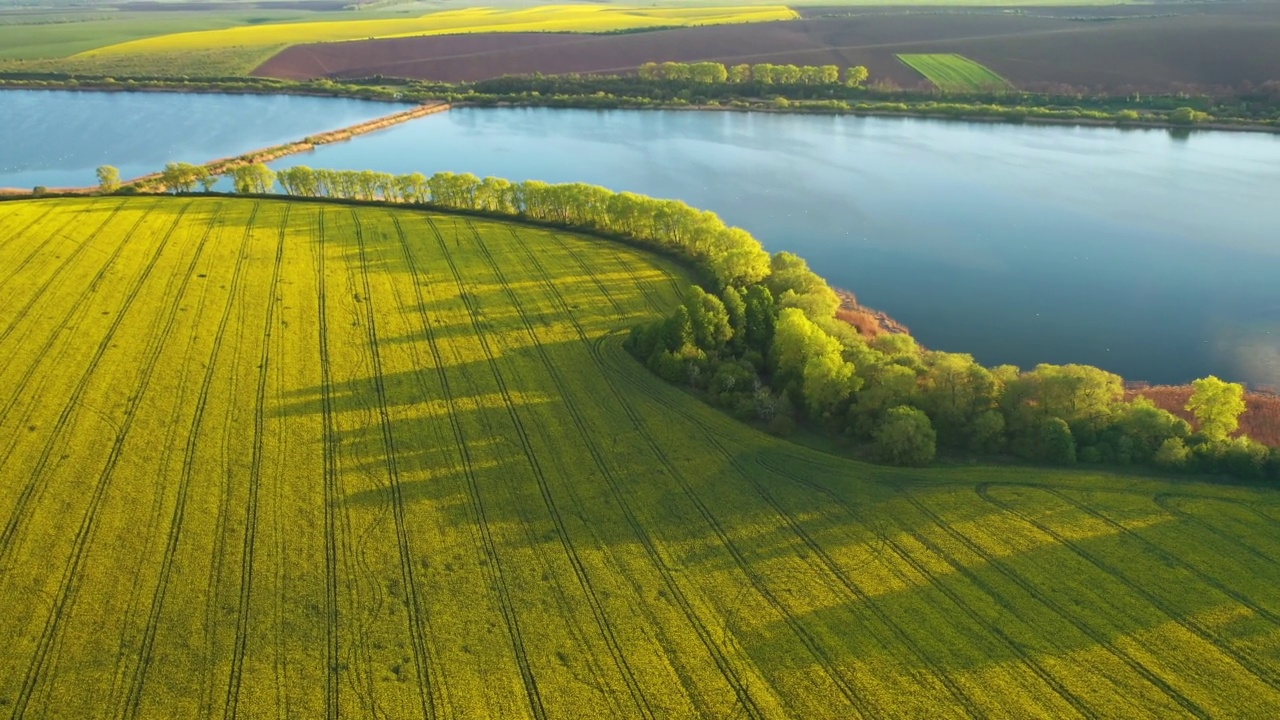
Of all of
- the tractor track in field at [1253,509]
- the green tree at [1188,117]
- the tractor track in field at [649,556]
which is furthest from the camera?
the green tree at [1188,117]

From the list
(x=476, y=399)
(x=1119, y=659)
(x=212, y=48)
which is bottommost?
(x=1119, y=659)

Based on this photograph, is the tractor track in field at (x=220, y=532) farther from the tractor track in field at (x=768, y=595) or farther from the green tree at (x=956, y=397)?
the green tree at (x=956, y=397)

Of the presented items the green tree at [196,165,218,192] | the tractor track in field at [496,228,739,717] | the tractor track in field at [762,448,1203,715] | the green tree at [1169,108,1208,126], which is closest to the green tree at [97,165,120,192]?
the green tree at [196,165,218,192]

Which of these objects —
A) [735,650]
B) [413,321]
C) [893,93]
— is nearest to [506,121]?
[893,93]

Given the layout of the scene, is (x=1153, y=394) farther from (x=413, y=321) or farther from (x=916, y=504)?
(x=413, y=321)

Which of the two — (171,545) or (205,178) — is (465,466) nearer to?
(171,545)

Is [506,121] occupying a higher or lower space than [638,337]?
higher

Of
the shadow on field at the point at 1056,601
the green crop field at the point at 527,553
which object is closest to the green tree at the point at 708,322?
the green crop field at the point at 527,553
